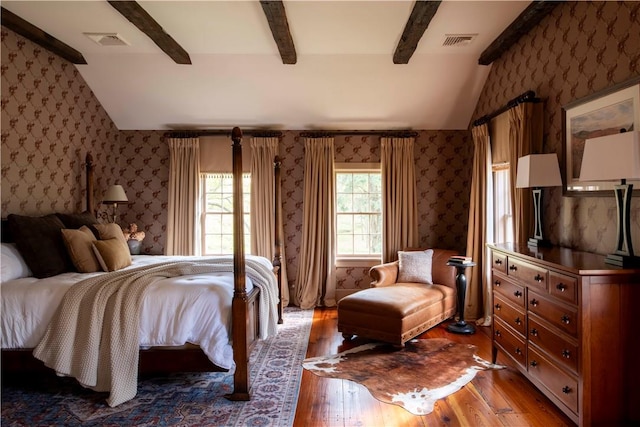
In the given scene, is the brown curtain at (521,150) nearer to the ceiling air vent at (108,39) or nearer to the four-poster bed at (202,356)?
the four-poster bed at (202,356)

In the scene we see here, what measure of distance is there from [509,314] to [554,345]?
2.14 feet

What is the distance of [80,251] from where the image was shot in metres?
3.42

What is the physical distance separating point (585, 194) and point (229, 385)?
301 cm

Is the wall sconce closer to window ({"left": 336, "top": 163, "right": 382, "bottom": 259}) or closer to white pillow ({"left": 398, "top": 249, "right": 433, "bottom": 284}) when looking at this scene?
window ({"left": 336, "top": 163, "right": 382, "bottom": 259})

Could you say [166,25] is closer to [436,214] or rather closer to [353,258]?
[353,258]

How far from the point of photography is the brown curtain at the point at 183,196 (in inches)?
217

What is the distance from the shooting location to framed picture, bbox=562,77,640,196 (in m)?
2.53

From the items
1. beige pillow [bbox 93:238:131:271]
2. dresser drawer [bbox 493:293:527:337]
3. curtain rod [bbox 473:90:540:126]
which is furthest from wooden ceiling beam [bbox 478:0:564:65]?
beige pillow [bbox 93:238:131:271]

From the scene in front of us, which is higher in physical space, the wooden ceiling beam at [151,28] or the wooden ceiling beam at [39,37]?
the wooden ceiling beam at [39,37]

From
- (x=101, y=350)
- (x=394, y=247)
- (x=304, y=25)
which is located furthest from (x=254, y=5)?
(x=394, y=247)

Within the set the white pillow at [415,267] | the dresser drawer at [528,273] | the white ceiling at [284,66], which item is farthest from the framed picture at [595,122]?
the white pillow at [415,267]

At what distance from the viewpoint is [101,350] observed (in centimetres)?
274

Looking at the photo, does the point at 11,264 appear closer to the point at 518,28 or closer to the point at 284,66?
the point at 284,66

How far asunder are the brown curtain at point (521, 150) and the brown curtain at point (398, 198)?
1.68 metres
